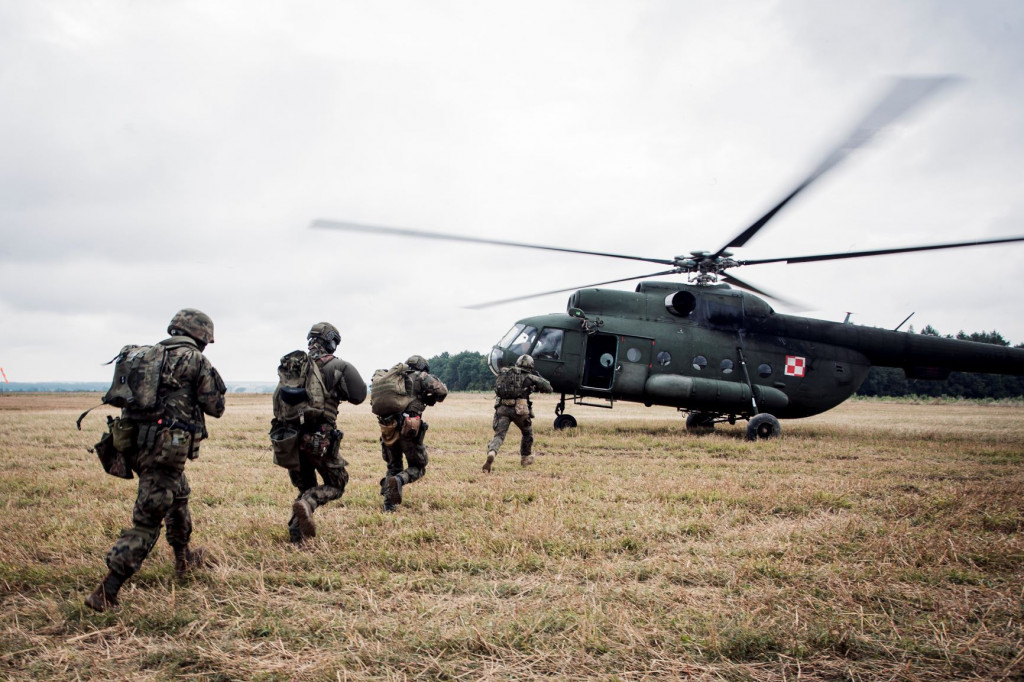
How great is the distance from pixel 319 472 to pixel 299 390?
784 mm

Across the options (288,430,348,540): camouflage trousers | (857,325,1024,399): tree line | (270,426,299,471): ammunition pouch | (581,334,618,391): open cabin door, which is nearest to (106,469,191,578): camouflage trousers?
(270,426,299,471): ammunition pouch

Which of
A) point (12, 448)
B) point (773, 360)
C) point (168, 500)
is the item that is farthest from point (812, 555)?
point (12, 448)

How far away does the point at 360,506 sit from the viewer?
6.29 metres

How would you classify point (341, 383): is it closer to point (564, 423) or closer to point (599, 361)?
point (599, 361)

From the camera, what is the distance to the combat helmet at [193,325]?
4.27 metres

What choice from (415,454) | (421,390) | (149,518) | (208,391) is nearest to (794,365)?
(421,390)

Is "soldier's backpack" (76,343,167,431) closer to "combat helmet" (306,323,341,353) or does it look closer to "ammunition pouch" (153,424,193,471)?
"ammunition pouch" (153,424,193,471)

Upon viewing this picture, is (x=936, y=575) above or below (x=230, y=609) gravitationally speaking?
above

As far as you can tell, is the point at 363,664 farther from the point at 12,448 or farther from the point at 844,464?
the point at 12,448

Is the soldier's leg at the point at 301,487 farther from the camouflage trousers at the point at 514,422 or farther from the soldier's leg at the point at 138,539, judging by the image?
the camouflage trousers at the point at 514,422

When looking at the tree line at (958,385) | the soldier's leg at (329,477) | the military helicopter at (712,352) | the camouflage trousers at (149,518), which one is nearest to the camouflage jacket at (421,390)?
the soldier's leg at (329,477)

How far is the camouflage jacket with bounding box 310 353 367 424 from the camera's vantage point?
513 centimetres

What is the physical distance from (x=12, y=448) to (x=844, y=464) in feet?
46.9

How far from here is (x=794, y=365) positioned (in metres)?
13.2
